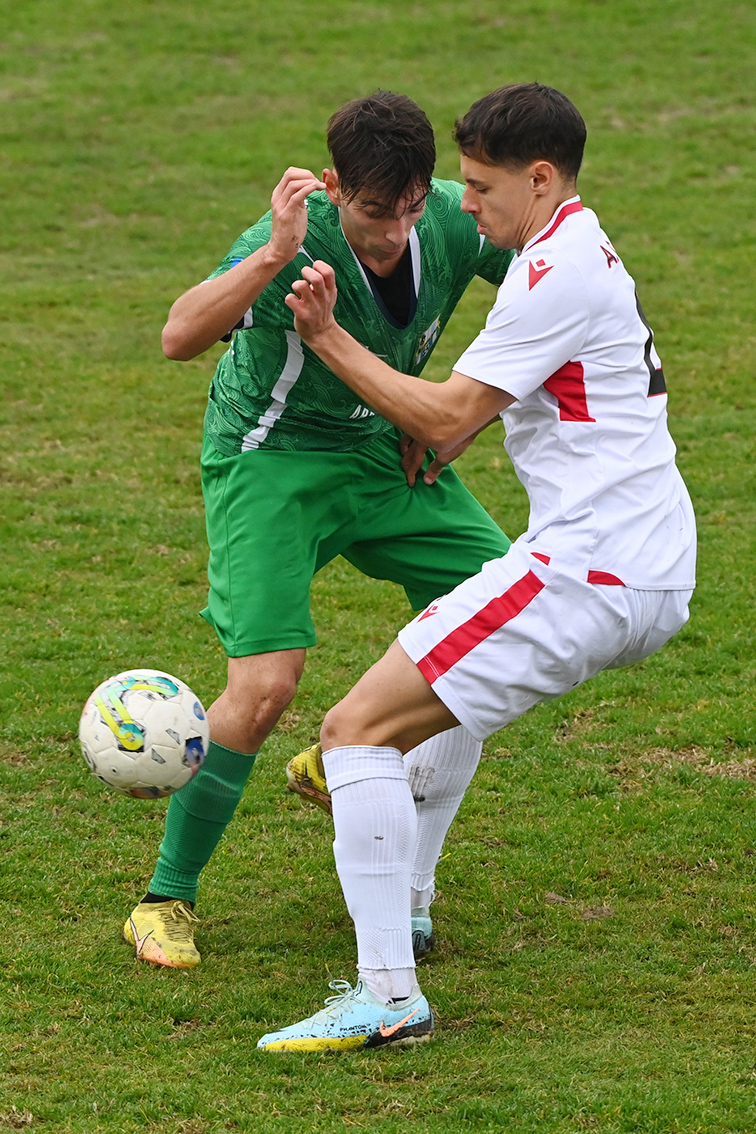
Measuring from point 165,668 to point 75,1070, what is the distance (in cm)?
295

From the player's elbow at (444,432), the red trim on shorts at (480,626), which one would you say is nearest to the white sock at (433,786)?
the red trim on shorts at (480,626)

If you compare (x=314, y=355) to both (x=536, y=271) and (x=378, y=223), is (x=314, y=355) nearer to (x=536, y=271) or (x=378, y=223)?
(x=378, y=223)

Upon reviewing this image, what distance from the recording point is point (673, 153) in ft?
50.4

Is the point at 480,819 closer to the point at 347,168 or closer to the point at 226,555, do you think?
the point at 226,555

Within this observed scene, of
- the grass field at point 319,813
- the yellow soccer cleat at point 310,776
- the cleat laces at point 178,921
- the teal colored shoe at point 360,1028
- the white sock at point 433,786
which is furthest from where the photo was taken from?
the yellow soccer cleat at point 310,776

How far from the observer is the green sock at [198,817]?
434cm

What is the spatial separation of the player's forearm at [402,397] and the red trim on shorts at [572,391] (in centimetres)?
26

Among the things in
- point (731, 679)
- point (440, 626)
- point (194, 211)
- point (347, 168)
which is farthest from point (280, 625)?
point (194, 211)

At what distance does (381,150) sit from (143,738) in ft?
5.85

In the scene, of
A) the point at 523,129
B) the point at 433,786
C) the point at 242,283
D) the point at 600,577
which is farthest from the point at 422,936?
the point at 523,129

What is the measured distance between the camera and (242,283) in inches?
152

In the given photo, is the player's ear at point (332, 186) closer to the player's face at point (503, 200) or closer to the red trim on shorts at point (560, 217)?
the player's face at point (503, 200)

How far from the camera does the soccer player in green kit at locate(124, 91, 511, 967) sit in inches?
159

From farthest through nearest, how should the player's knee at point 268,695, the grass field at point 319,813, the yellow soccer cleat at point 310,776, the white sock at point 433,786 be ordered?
the yellow soccer cleat at point 310,776 → the white sock at point 433,786 → the player's knee at point 268,695 → the grass field at point 319,813
